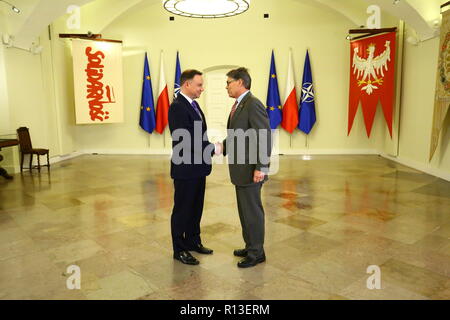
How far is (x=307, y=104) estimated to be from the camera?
30.9 ft

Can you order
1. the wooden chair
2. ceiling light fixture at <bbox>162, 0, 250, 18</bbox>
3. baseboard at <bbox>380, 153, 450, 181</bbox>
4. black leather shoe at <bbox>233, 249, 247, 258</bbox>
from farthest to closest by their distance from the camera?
1. the wooden chair
2. baseboard at <bbox>380, 153, 450, 181</bbox>
3. ceiling light fixture at <bbox>162, 0, 250, 18</bbox>
4. black leather shoe at <bbox>233, 249, 247, 258</bbox>

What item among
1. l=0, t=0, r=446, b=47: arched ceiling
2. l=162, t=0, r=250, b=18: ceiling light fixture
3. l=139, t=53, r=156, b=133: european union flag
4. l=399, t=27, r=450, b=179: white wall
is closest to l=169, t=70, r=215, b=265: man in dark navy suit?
l=162, t=0, r=250, b=18: ceiling light fixture

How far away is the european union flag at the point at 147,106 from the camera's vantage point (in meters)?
9.73

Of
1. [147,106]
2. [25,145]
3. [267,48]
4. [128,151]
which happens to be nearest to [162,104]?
[147,106]

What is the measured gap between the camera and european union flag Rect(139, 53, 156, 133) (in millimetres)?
9727

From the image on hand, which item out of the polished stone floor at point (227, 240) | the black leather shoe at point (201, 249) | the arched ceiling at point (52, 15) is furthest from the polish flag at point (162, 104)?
the black leather shoe at point (201, 249)

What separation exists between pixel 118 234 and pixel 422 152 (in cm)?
616

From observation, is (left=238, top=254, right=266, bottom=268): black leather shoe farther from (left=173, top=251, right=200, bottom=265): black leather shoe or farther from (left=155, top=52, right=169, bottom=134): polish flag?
(left=155, top=52, right=169, bottom=134): polish flag

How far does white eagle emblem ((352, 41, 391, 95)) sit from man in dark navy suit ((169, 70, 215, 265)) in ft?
21.5

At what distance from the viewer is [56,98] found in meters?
8.68

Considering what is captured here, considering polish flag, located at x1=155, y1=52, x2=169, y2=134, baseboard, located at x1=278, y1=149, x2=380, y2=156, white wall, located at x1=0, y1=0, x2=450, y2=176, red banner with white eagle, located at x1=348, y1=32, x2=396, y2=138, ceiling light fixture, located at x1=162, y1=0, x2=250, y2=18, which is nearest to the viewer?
ceiling light fixture, located at x1=162, y1=0, x2=250, y2=18

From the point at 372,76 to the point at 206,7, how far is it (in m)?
4.90

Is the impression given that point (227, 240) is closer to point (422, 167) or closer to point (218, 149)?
point (218, 149)
